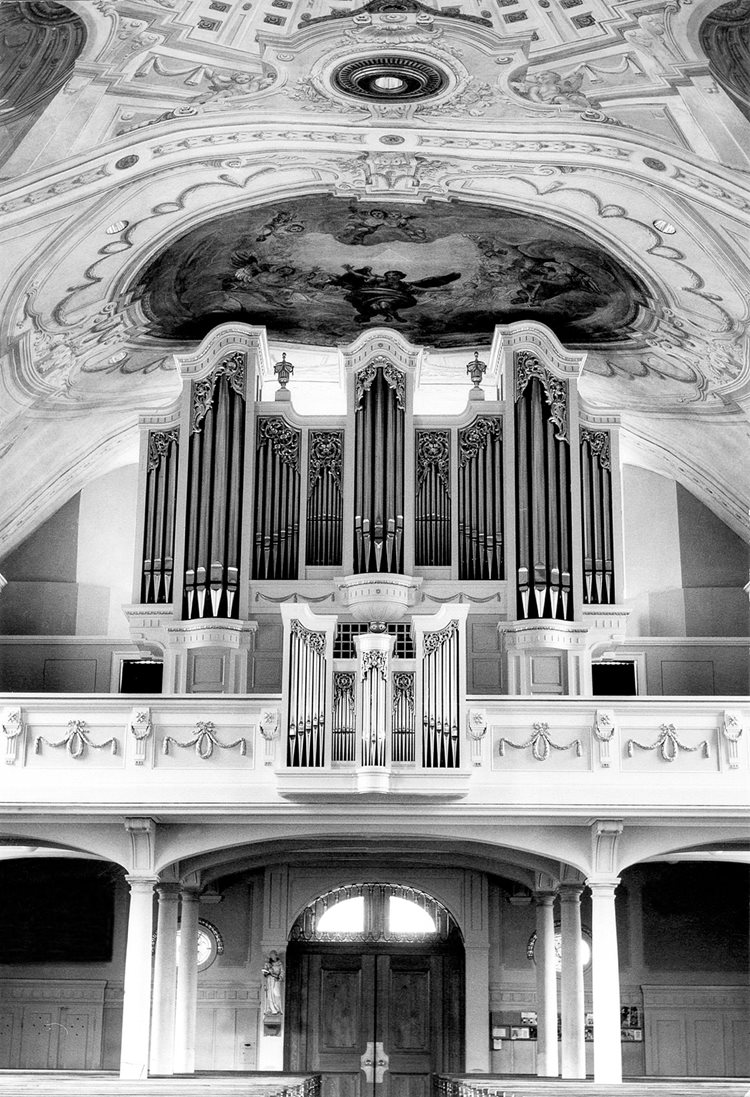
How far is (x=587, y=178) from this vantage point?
17.1 meters

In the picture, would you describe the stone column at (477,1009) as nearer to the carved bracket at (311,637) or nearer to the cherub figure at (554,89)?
the carved bracket at (311,637)

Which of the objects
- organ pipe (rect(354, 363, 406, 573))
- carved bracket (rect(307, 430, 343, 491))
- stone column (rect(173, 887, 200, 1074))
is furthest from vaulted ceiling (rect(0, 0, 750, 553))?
stone column (rect(173, 887, 200, 1074))

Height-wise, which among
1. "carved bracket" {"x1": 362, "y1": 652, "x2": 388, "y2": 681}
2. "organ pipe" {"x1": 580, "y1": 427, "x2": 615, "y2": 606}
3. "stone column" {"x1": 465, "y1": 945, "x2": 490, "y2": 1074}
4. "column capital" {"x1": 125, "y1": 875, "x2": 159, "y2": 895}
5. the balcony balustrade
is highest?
"organ pipe" {"x1": 580, "y1": 427, "x2": 615, "y2": 606}

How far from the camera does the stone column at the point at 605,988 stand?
1641cm

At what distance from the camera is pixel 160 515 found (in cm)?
1988

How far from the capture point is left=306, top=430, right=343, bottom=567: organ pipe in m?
19.6

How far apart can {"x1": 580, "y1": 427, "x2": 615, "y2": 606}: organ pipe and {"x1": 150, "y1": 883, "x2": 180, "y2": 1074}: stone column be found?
6.81 meters

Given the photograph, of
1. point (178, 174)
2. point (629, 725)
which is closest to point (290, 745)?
point (629, 725)

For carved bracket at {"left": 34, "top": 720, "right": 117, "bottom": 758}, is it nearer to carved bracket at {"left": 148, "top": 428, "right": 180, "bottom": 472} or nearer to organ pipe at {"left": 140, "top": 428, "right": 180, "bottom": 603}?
organ pipe at {"left": 140, "top": 428, "right": 180, "bottom": 603}

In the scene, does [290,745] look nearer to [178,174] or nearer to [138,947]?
[138,947]

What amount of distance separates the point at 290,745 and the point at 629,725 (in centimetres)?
400

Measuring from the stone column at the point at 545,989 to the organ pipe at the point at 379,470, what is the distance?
5.50 metres

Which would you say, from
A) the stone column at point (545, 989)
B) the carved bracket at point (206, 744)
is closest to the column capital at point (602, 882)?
the stone column at point (545, 989)

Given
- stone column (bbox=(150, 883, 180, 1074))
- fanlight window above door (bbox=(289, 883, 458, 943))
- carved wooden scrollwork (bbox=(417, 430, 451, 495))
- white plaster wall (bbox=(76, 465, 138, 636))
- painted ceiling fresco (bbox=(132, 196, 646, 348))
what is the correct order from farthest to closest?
fanlight window above door (bbox=(289, 883, 458, 943))
white plaster wall (bbox=(76, 465, 138, 636))
carved wooden scrollwork (bbox=(417, 430, 451, 495))
painted ceiling fresco (bbox=(132, 196, 646, 348))
stone column (bbox=(150, 883, 180, 1074))
